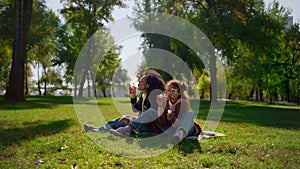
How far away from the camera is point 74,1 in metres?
36.2

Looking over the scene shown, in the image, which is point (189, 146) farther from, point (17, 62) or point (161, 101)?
point (17, 62)

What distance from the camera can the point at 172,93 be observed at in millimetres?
7281

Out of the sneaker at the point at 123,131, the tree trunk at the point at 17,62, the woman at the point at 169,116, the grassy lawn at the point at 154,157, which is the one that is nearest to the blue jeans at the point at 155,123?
the woman at the point at 169,116

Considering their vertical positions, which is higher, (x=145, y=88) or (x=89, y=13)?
(x=89, y=13)

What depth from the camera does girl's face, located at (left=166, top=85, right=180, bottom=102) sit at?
23.9ft

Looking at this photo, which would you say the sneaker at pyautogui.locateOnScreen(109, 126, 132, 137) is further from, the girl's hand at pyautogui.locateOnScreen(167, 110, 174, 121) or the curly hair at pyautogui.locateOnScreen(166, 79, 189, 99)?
the curly hair at pyautogui.locateOnScreen(166, 79, 189, 99)

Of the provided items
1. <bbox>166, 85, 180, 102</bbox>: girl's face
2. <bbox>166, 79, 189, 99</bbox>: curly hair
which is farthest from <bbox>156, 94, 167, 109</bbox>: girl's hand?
→ <bbox>166, 79, 189, 99</bbox>: curly hair

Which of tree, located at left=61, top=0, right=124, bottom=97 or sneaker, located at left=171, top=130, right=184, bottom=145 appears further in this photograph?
tree, located at left=61, top=0, right=124, bottom=97

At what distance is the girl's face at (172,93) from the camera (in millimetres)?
7277

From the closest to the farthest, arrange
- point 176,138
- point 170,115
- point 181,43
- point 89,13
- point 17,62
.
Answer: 1. point 176,138
2. point 170,115
3. point 17,62
4. point 181,43
5. point 89,13

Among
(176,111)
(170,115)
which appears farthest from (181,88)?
(170,115)

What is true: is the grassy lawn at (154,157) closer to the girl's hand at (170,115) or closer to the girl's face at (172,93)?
the girl's hand at (170,115)

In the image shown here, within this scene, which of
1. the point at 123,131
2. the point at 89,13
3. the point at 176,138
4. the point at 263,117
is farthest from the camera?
the point at 89,13

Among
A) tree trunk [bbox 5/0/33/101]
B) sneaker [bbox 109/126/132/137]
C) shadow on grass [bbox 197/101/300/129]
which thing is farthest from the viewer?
tree trunk [bbox 5/0/33/101]
